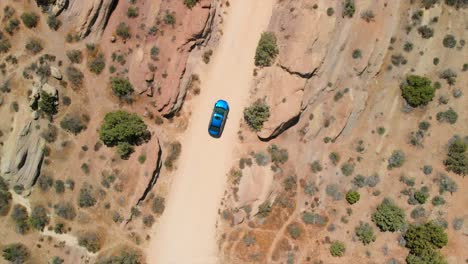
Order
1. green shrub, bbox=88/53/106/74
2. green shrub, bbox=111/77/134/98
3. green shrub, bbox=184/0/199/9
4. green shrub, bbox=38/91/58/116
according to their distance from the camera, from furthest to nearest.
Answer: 1. green shrub, bbox=184/0/199/9
2. green shrub, bbox=88/53/106/74
3. green shrub, bbox=111/77/134/98
4. green shrub, bbox=38/91/58/116

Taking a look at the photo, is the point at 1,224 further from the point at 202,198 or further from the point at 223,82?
the point at 223,82

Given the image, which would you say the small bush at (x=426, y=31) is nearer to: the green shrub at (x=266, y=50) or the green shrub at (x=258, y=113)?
the green shrub at (x=266, y=50)

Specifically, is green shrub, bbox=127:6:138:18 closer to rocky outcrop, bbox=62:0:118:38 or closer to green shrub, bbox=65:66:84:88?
rocky outcrop, bbox=62:0:118:38

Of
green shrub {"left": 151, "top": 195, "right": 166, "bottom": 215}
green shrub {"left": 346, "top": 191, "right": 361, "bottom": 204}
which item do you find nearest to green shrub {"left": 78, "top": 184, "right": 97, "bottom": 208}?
green shrub {"left": 151, "top": 195, "right": 166, "bottom": 215}

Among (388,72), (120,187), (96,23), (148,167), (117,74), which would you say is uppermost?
(388,72)

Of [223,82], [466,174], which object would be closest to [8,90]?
[223,82]

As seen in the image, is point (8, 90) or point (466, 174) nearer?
point (8, 90)

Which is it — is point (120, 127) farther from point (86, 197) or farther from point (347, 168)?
point (347, 168)
